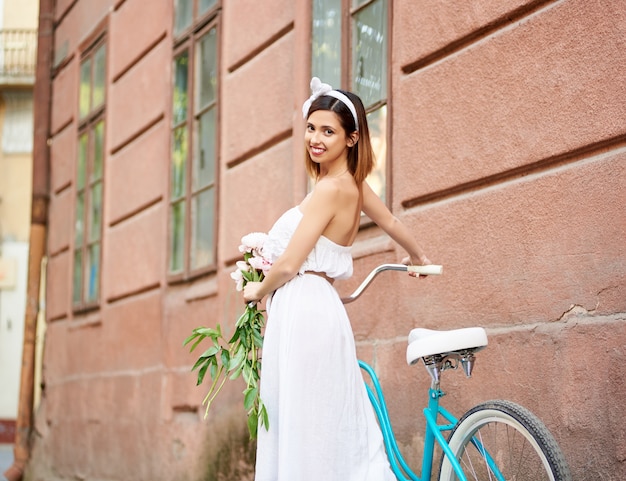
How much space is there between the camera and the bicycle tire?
325 cm

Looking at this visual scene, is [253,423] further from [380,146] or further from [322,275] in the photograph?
[380,146]

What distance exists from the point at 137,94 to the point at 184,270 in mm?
2111

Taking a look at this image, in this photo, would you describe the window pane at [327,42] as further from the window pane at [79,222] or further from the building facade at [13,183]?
the building facade at [13,183]

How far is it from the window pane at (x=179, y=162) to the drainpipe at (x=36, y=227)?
3623mm

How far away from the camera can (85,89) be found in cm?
1160

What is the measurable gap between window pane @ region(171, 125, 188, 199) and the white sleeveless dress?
15.5ft

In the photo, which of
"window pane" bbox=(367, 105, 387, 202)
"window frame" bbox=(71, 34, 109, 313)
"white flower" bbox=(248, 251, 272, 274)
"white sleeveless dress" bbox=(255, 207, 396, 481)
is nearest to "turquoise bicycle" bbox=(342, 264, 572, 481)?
"white sleeveless dress" bbox=(255, 207, 396, 481)

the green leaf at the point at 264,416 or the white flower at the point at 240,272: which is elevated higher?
the white flower at the point at 240,272

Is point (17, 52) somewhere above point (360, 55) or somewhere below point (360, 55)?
above

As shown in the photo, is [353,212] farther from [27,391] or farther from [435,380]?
[27,391]

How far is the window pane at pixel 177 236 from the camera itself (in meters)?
8.61

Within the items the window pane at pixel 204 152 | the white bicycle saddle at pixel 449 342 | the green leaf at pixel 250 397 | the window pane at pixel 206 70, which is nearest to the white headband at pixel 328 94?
the white bicycle saddle at pixel 449 342

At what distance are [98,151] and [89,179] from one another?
13.5 inches

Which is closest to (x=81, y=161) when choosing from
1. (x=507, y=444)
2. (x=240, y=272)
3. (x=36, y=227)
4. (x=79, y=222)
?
(x=79, y=222)
